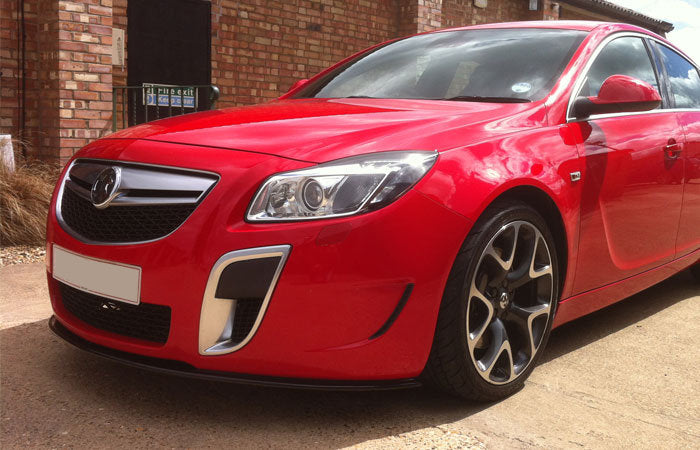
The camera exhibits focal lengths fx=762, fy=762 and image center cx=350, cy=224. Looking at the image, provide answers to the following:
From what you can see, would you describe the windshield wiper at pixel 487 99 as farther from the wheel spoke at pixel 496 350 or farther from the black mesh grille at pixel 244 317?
the black mesh grille at pixel 244 317

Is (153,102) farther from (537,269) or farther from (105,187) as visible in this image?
(537,269)

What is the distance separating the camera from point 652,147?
3.52 metres

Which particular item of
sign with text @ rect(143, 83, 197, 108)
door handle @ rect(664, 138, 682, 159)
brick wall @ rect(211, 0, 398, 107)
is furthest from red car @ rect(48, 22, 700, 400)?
brick wall @ rect(211, 0, 398, 107)

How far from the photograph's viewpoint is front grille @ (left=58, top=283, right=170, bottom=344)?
7.78ft

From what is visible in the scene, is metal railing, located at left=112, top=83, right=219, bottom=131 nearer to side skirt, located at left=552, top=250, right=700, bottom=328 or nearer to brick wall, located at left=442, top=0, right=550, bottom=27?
side skirt, located at left=552, top=250, right=700, bottom=328

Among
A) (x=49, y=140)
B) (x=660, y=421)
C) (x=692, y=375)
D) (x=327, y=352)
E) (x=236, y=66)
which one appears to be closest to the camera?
(x=327, y=352)

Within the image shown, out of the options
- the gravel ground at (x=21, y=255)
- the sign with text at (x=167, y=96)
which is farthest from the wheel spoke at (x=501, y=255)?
the sign with text at (x=167, y=96)

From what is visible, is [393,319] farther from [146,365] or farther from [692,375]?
[692,375]

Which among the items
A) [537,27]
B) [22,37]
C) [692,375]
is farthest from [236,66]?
[692,375]

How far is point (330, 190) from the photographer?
229 cm

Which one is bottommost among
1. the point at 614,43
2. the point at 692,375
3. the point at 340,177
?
the point at 692,375

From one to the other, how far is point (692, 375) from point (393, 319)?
1.59 meters

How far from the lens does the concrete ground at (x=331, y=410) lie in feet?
7.74

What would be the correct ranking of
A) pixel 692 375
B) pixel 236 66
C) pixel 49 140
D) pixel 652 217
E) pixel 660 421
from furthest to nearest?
pixel 236 66 → pixel 49 140 → pixel 652 217 → pixel 692 375 → pixel 660 421
